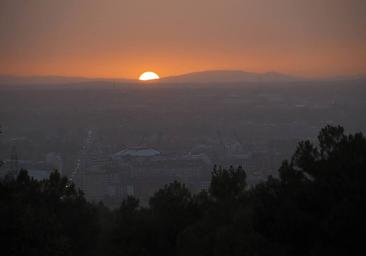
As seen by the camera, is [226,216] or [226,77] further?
[226,77]

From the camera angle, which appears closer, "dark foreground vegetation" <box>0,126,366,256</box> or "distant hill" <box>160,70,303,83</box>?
"dark foreground vegetation" <box>0,126,366,256</box>

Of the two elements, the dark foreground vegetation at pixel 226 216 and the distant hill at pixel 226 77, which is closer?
the dark foreground vegetation at pixel 226 216

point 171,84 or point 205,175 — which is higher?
point 171,84

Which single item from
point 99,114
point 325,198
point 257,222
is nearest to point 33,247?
point 257,222

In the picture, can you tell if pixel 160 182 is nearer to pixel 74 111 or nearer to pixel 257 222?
pixel 257 222
